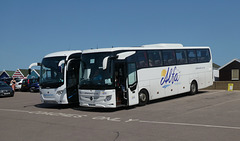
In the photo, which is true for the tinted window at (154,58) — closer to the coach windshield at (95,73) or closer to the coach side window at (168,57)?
the coach side window at (168,57)

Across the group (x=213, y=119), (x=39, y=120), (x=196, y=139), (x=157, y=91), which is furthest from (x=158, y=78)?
(x=196, y=139)

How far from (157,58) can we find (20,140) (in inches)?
399

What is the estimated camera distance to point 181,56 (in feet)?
61.0

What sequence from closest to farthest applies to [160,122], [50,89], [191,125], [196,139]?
[196,139], [191,125], [160,122], [50,89]

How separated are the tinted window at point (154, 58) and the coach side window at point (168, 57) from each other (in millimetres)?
495

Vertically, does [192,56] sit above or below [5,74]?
above

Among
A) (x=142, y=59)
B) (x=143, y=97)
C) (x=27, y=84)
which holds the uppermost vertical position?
(x=142, y=59)

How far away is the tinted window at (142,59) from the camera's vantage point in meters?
15.3

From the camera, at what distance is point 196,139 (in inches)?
299

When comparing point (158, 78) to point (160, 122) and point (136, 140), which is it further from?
point (136, 140)

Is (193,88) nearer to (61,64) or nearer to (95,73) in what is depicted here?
(95,73)

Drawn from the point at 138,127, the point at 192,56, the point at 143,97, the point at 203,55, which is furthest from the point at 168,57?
the point at 138,127

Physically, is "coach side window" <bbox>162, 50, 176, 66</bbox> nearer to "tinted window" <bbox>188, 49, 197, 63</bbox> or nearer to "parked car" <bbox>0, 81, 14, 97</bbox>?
"tinted window" <bbox>188, 49, 197, 63</bbox>

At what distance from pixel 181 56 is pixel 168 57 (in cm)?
150
